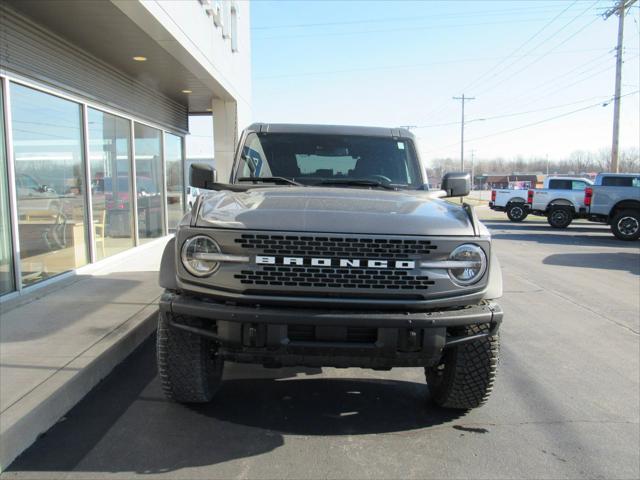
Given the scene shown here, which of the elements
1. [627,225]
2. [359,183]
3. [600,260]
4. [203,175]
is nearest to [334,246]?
[359,183]

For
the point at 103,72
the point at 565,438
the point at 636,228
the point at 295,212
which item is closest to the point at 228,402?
the point at 295,212

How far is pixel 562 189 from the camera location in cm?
2198

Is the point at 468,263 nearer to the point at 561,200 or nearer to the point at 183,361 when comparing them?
the point at 183,361

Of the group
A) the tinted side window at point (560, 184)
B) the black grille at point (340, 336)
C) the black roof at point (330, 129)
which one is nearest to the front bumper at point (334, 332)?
the black grille at point (340, 336)

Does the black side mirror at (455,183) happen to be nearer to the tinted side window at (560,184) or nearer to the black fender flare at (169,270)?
the black fender flare at (169,270)

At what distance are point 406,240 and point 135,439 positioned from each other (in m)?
2.10

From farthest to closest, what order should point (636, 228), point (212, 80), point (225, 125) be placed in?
point (636, 228)
point (225, 125)
point (212, 80)

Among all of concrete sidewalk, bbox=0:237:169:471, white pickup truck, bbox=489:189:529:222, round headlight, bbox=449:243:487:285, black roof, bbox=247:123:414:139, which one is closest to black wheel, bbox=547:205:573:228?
white pickup truck, bbox=489:189:529:222

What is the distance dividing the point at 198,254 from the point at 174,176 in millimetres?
12690

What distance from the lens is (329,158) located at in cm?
482

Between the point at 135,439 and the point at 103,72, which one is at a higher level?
the point at 103,72

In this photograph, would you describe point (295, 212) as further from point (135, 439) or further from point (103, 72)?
point (103, 72)

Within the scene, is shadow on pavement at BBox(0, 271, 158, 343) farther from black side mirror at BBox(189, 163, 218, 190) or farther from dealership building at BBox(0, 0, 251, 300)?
black side mirror at BBox(189, 163, 218, 190)

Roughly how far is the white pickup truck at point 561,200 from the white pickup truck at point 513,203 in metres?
1.61
